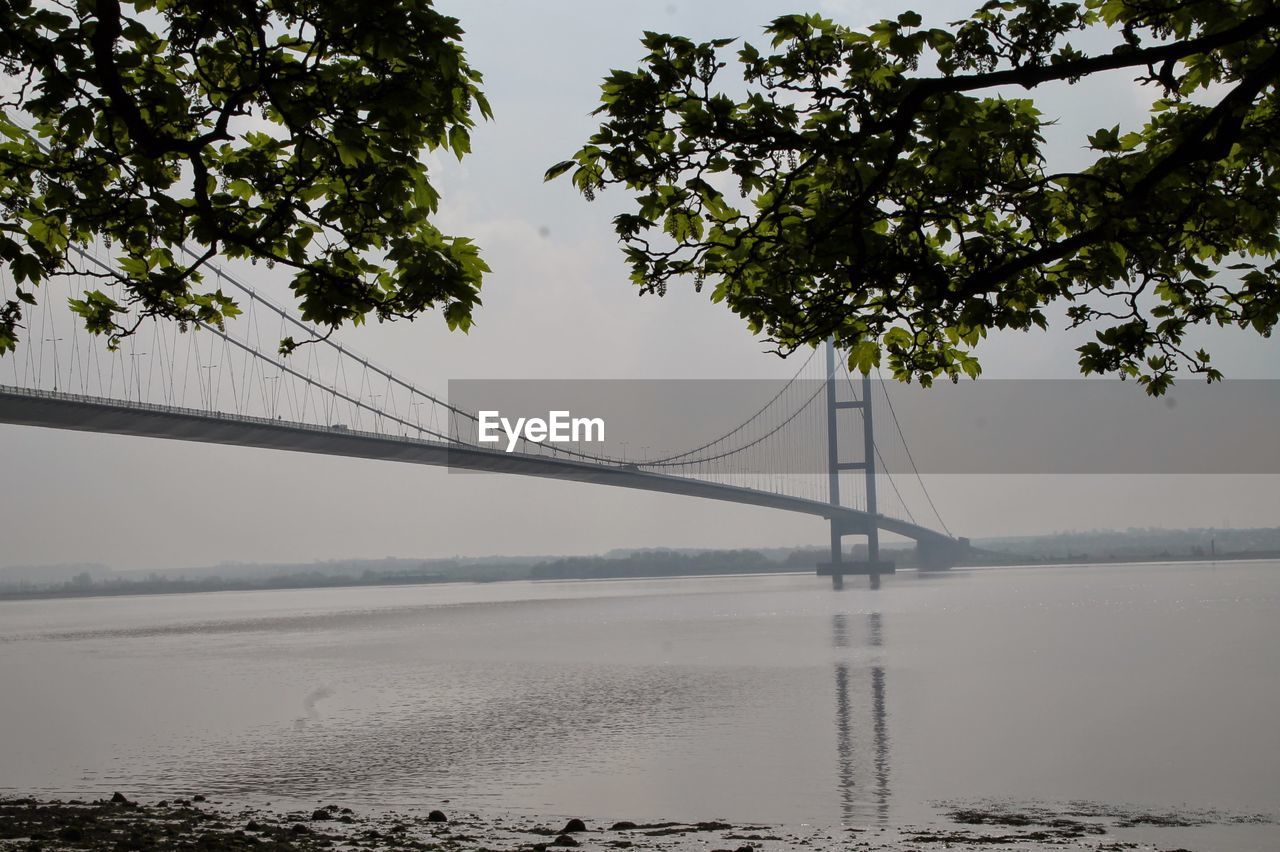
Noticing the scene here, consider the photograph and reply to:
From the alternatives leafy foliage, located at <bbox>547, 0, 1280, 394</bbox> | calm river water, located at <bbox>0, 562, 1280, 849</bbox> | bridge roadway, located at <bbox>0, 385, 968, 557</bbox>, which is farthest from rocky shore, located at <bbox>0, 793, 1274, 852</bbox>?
bridge roadway, located at <bbox>0, 385, 968, 557</bbox>

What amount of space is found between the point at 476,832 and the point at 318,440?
143 feet

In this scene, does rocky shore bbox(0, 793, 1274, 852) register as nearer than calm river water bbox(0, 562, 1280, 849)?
Yes

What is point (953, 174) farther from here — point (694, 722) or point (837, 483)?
point (837, 483)

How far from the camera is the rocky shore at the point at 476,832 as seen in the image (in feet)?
23.0

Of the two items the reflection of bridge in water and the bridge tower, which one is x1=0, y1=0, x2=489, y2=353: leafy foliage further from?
the bridge tower

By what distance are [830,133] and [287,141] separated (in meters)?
2.62

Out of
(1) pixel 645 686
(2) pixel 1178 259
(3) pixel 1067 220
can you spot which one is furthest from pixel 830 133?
(1) pixel 645 686

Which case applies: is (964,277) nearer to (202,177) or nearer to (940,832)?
(202,177)

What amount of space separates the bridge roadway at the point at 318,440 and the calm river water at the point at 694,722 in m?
9.70

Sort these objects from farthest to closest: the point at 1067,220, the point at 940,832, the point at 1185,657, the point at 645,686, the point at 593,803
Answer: the point at 1185,657 < the point at 645,686 < the point at 593,803 < the point at 940,832 < the point at 1067,220

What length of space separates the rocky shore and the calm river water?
0.68m

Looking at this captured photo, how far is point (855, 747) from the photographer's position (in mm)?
13609

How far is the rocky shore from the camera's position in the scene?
6996 mm

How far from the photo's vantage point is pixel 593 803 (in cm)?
1038
